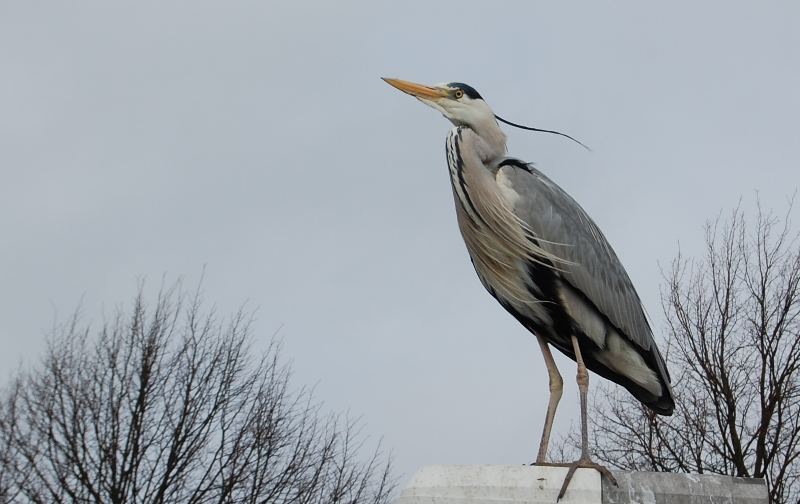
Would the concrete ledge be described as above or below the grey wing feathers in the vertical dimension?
below

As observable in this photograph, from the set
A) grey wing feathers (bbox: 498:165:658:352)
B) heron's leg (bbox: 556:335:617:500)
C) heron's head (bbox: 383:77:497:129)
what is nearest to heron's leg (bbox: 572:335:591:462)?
heron's leg (bbox: 556:335:617:500)

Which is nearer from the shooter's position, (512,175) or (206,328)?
(512,175)

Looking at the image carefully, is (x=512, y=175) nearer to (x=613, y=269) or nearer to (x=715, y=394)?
(x=613, y=269)

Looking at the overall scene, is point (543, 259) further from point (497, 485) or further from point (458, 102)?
point (497, 485)

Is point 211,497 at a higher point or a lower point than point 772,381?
lower

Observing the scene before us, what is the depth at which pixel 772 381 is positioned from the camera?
12.5m

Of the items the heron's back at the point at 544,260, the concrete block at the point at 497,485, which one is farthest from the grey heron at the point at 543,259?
the concrete block at the point at 497,485

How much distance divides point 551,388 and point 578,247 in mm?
868

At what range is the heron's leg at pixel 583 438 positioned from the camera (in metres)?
4.61

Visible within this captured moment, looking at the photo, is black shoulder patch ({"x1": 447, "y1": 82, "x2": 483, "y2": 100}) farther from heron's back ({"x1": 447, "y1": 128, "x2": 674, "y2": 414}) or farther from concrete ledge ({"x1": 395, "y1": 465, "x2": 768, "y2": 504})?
concrete ledge ({"x1": 395, "y1": 465, "x2": 768, "y2": 504})

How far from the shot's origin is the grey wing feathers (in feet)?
17.2

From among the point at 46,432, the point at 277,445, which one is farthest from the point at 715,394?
the point at 46,432

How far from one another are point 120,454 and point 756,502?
7.30 m

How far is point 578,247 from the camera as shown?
5367 mm
